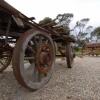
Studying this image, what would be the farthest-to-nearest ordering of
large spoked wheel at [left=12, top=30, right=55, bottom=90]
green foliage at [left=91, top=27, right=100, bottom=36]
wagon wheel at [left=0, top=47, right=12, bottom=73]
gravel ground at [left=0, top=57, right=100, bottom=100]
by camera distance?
green foliage at [left=91, top=27, right=100, bottom=36], wagon wheel at [left=0, top=47, right=12, bottom=73], gravel ground at [left=0, top=57, right=100, bottom=100], large spoked wheel at [left=12, top=30, right=55, bottom=90]

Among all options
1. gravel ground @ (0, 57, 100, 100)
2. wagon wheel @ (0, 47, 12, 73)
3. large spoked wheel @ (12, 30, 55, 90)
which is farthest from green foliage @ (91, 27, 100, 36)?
large spoked wheel @ (12, 30, 55, 90)

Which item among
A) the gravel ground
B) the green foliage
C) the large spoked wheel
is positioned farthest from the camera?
the green foliage

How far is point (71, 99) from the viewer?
16.8 ft

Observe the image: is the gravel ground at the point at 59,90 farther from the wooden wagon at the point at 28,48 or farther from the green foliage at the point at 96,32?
the green foliage at the point at 96,32

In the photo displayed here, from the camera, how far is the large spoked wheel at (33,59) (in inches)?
182

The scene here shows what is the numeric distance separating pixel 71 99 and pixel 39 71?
821 mm

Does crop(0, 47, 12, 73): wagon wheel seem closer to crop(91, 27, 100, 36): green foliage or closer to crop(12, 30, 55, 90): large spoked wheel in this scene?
crop(12, 30, 55, 90): large spoked wheel

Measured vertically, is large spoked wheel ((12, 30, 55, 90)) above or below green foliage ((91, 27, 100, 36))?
below

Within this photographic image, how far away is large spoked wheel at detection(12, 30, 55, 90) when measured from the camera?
4.63m

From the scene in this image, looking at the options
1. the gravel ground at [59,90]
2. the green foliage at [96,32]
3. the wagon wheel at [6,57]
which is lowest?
the gravel ground at [59,90]

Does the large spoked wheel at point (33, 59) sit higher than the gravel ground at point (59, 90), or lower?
higher

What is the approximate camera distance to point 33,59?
5.25 m

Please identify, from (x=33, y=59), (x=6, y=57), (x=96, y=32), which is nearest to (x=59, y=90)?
(x=33, y=59)

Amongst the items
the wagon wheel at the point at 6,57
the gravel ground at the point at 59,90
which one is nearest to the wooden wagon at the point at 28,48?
the gravel ground at the point at 59,90
